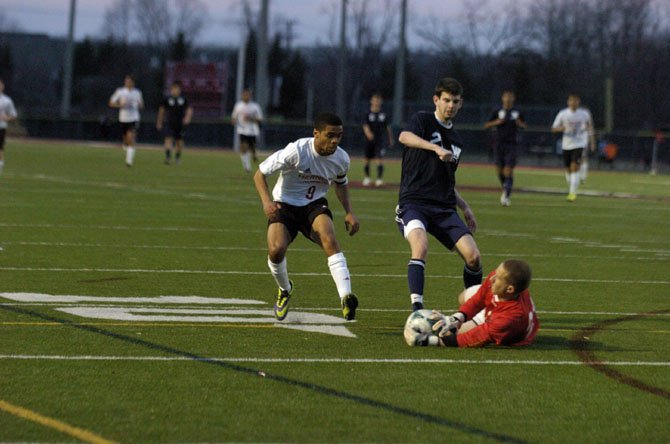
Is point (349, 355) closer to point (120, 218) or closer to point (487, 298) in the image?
point (487, 298)

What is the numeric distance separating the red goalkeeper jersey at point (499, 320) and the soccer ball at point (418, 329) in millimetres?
220

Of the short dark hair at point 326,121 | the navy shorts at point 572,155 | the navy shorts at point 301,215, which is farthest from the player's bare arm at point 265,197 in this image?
the navy shorts at point 572,155

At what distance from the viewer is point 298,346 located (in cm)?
816

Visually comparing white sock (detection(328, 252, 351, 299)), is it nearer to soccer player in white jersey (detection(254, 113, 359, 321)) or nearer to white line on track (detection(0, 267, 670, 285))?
soccer player in white jersey (detection(254, 113, 359, 321))

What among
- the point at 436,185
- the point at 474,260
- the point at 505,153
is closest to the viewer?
the point at 474,260

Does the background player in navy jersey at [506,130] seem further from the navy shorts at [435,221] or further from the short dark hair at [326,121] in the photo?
the short dark hair at [326,121]

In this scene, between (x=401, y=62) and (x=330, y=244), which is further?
(x=401, y=62)

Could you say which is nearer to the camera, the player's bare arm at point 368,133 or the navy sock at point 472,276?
the navy sock at point 472,276

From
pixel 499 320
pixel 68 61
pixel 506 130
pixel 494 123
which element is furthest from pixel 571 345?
pixel 68 61

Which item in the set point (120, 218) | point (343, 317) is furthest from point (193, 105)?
point (343, 317)

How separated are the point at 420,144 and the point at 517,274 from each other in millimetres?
1702

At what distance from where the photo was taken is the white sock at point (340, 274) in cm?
888

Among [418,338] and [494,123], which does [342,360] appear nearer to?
[418,338]

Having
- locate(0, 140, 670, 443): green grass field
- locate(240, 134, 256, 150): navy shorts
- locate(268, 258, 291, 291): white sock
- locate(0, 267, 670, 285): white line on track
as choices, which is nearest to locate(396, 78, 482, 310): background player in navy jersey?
locate(0, 140, 670, 443): green grass field
